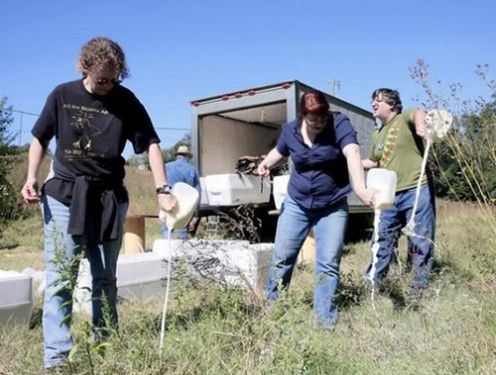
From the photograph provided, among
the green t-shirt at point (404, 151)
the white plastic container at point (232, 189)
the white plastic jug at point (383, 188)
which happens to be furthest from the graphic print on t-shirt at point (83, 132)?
the white plastic container at point (232, 189)

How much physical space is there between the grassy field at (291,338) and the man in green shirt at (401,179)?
0.43 metres

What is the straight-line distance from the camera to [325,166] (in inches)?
135

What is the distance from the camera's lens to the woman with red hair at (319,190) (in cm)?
327

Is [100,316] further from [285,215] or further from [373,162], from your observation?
[373,162]

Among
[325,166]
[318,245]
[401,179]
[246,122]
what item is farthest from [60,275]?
[246,122]

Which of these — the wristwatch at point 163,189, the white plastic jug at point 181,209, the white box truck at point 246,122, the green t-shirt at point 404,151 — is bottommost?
the white plastic jug at point 181,209

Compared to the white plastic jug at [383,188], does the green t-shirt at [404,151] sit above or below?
above

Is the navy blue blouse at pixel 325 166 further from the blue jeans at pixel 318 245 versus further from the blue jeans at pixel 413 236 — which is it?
the blue jeans at pixel 413 236

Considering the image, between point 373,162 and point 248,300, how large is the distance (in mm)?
1994

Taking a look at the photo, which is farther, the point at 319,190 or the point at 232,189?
the point at 232,189

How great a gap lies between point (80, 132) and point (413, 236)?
2333 mm

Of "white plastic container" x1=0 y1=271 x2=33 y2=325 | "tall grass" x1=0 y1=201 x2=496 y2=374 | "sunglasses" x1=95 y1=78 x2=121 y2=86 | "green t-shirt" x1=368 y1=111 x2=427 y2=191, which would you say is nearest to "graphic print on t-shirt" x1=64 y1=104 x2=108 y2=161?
"sunglasses" x1=95 y1=78 x2=121 y2=86

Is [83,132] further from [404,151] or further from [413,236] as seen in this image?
[404,151]

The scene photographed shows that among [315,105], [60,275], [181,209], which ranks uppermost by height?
[315,105]
